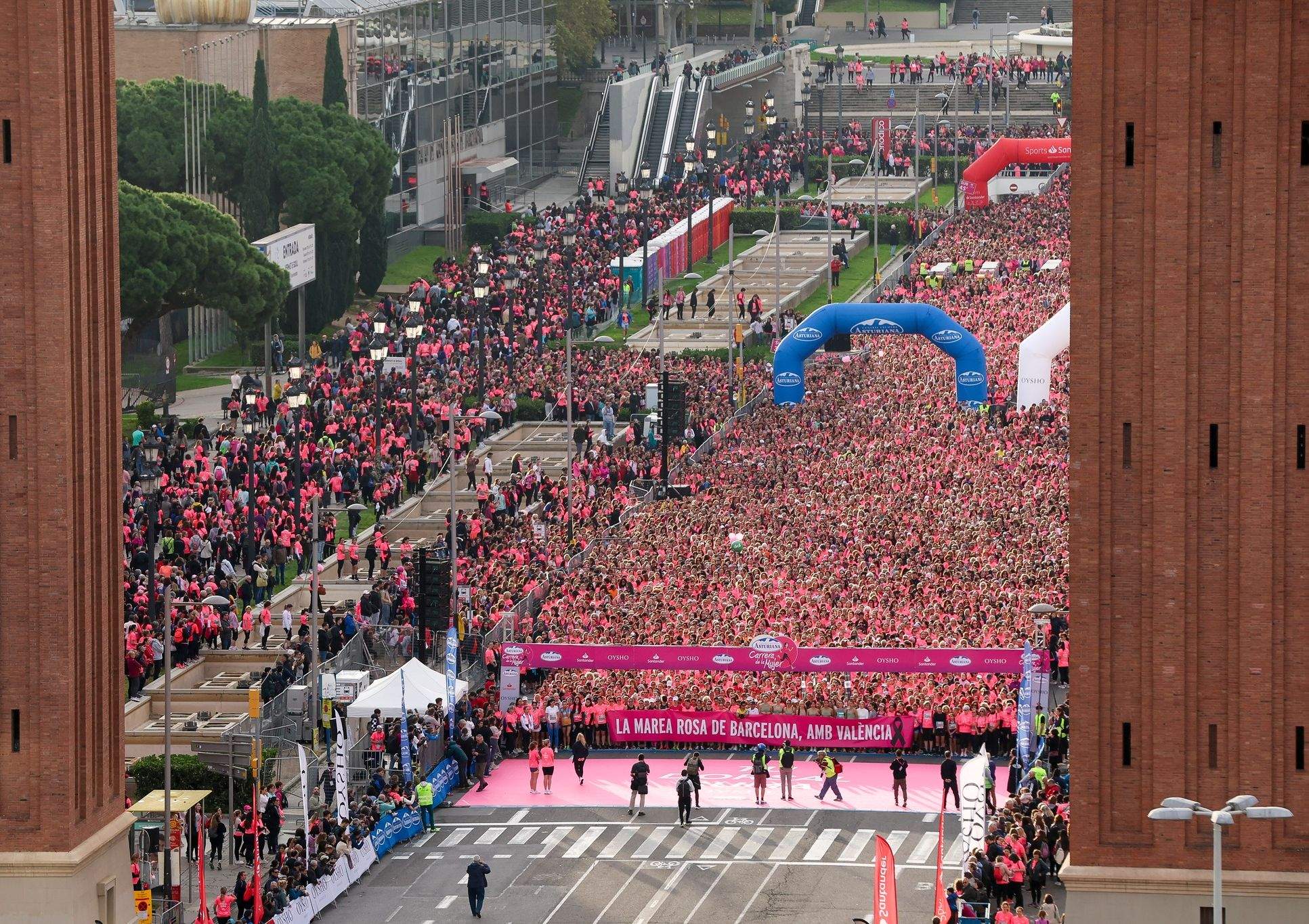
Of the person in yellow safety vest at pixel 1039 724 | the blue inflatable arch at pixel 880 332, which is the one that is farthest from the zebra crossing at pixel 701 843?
the blue inflatable arch at pixel 880 332

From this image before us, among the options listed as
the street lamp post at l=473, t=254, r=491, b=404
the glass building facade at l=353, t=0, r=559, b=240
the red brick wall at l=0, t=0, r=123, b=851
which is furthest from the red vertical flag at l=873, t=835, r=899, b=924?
the glass building facade at l=353, t=0, r=559, b=240

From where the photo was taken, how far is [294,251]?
345 feet

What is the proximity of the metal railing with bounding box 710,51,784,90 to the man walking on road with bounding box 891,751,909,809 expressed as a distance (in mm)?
97337

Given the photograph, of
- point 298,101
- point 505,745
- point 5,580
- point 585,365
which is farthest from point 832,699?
point 298,101

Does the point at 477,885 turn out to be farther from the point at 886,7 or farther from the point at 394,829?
the point at 886,7

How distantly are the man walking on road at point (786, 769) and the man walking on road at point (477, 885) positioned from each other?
8909 mm

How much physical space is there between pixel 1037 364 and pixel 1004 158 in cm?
4127

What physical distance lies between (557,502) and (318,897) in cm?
2694

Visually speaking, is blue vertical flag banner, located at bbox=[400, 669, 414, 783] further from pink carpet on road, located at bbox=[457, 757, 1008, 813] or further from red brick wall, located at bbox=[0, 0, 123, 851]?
red brick wall, located at bbox=[0, 0, 123, 851]

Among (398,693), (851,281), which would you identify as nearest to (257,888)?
(398,693)

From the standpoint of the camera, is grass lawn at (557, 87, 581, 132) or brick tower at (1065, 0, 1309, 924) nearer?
brick tower at (1065, 0, 1309, 924)

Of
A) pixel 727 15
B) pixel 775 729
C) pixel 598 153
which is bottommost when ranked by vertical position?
pixel 775 729

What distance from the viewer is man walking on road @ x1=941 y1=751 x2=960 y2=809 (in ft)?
201

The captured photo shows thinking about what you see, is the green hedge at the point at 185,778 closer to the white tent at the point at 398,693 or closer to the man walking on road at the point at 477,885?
the white tent at the point at 398,693
